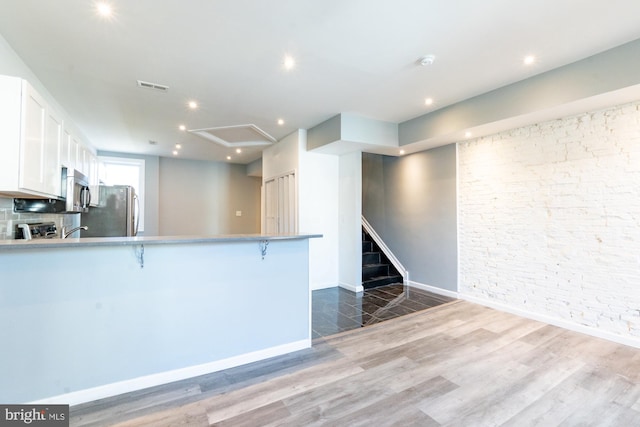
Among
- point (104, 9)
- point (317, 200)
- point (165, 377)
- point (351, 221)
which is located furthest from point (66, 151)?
point (351, 221)

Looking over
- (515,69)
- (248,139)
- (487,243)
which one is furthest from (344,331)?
(248,139)

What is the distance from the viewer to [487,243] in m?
4.02

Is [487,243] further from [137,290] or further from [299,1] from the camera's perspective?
[137,290]

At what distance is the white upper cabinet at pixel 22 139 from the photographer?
6.33 feet

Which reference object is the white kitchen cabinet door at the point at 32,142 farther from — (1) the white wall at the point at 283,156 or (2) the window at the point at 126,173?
(2) the window at the point at 126,173

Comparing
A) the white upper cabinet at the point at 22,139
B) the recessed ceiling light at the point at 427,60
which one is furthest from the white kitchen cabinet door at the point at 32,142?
the recessed ceiling light at the point at 427,60

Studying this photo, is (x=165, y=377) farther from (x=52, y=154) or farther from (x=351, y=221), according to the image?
(x=351, y=221)

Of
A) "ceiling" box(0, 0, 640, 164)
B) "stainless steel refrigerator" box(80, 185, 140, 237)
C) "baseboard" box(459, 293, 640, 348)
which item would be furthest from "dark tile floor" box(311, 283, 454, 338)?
"stainless steel refrigerator" box(80, 185, 140, 237)

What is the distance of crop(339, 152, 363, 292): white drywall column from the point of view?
187 inches

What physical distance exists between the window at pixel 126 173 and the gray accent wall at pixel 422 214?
17.4ft

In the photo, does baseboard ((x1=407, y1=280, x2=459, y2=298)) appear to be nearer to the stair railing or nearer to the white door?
the stair railing

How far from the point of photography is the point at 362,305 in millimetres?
4027

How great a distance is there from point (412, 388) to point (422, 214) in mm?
3274

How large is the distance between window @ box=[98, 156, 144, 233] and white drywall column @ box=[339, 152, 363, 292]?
182 inches
